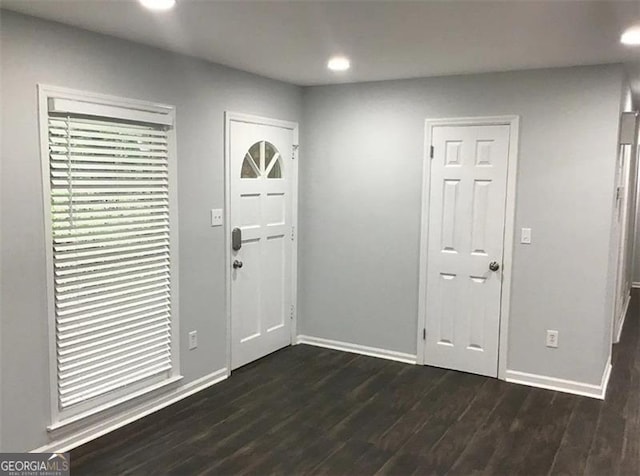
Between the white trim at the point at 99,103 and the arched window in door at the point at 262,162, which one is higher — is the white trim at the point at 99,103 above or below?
above

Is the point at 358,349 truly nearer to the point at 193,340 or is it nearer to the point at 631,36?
the point at 193,340

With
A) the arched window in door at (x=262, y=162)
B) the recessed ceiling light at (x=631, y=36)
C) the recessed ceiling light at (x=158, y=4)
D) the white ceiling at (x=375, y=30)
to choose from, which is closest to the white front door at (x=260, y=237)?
the arched window in door at (x=262, y=162)

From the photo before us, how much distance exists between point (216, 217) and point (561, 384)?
2.79 metres

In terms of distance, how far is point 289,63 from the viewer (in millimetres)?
3777

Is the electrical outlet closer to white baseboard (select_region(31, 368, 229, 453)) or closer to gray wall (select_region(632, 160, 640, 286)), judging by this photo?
white baseboard (select_region(31, 368, 229, 453))

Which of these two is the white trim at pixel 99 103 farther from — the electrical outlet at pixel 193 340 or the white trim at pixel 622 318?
the white trim at pixel 622 318

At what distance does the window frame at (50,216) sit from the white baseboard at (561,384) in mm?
2500

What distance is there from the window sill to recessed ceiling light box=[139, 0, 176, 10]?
2.21 metres

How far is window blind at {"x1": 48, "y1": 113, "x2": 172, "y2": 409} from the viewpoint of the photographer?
295 cm

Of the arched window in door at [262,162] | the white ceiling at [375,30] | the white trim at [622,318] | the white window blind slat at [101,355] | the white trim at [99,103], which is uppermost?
the white ceiling at [375,30]

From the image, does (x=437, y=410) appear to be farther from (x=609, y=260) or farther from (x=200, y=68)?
(x=200, y=68)

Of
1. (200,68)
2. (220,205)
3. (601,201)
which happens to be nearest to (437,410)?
(601,201)

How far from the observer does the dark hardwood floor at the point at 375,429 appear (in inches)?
116

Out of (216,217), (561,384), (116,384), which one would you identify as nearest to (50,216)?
(116,384)
